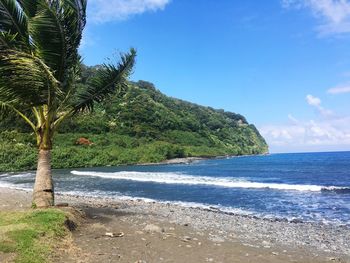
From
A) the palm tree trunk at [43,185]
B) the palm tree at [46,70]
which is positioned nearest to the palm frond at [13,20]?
the palm tree at [46,70]

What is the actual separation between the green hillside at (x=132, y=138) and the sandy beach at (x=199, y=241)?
27.8 metres

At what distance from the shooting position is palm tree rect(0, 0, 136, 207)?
9977mm

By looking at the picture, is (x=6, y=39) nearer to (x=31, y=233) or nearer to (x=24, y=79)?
(x=24, y=79)

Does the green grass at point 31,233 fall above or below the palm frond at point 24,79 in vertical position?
below

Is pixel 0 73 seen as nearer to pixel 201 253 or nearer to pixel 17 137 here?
pixel 201 253

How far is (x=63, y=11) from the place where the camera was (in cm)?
1080

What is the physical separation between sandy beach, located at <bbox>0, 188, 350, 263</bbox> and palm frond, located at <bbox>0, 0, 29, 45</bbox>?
19.5 feet

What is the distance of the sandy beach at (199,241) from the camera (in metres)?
8.61

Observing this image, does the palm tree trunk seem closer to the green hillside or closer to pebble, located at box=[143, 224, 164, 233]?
pebble, located at box=[143, 224, 164, 233]

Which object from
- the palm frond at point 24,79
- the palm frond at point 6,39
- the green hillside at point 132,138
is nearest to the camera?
the palm frond at point 24,79

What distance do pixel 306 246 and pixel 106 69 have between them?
8389 millimetres

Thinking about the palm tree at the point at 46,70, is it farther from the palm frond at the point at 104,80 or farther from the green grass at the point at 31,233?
the green grass at the point at 31,233

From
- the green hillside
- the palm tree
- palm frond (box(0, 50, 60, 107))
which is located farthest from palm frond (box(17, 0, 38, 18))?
the green hillside

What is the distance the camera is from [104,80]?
12.5 meters
